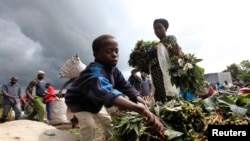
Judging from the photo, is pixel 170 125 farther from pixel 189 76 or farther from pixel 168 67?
pixel 168 67

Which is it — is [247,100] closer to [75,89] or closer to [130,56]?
[75,89]

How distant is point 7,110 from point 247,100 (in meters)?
8.09

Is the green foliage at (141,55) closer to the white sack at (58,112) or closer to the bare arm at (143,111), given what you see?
the bare arm at (143,111)

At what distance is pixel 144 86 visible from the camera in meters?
8.90

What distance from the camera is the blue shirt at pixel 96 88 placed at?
7.14 ft

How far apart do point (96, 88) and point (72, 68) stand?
3953 mm

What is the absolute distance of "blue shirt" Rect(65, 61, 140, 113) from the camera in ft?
7.14

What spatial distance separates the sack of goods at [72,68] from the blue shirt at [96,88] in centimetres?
299

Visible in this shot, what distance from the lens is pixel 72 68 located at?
6.09 metres

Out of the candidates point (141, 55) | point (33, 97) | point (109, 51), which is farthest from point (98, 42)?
point (33, 97)

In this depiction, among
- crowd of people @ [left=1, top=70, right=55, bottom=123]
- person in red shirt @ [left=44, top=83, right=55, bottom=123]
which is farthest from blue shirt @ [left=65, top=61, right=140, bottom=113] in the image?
person in red shirt @ [left=44, top=83, right=55, bottom=123]

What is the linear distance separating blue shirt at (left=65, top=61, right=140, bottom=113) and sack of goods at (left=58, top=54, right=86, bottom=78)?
118 inches

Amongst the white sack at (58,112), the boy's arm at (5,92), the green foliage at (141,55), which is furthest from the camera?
the boy's arm at (5,92)

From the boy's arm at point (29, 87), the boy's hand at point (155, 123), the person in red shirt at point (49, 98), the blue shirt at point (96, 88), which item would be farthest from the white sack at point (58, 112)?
the boy's hand at point (155, 123)
